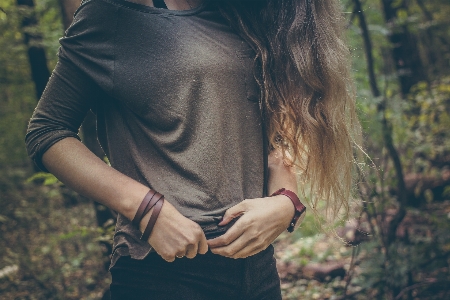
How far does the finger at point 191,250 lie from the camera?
1.06 metres

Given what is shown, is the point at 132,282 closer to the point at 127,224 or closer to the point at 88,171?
the point at 127,224

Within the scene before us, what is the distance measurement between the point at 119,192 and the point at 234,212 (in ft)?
1.01

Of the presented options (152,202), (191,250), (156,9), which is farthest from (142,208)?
(156,9)

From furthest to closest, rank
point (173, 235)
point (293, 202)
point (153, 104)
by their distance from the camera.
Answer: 1. point (293, 202)
2. point (153, 104)
3. point (173, 235)

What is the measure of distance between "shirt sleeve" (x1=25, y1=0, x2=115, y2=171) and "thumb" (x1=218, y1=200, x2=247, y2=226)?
461 millimetres

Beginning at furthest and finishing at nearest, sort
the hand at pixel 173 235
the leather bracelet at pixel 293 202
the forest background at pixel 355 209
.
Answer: the forest background at pixel 355 209 < the leather bracelet at pixel 293 202 < the hand at pixel 173 235

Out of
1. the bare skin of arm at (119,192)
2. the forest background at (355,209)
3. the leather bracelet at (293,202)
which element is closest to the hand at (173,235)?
the bare skin of arm at (119,192)

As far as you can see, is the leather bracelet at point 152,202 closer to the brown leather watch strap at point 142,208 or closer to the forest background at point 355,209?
the brown leather watch strap at point 142,208

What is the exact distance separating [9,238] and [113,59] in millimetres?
4419

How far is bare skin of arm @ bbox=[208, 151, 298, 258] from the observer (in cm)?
112

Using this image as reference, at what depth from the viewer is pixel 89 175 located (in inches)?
44.4

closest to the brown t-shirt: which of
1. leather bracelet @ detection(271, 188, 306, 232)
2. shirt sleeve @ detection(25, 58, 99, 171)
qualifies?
shirt sleeve @ detection(25, 58, 99, 171)

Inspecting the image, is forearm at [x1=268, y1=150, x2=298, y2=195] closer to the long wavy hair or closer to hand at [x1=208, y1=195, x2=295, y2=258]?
the long wavy hair

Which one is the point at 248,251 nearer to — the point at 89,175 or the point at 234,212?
the point at 234,212
